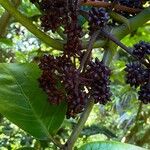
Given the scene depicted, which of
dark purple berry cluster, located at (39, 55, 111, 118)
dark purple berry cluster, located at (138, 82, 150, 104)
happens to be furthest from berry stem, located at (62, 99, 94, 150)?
dark purple berry cluster, located at (138, 82, 150, 104)

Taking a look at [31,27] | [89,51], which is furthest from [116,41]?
[31,27]

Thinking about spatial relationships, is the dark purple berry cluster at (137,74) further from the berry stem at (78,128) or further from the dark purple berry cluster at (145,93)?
the berry stem at (78,128)

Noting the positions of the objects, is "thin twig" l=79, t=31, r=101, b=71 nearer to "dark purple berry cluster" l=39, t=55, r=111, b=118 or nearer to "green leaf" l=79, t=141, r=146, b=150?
"dark purple berry cluster" l=39, t=55, r=111, b=118

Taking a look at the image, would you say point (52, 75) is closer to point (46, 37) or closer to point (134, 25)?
point (46, 37)

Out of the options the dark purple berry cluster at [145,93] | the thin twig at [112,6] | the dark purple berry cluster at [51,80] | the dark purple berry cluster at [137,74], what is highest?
the thin twig at [112,6]

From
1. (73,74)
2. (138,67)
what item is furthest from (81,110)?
(138,67)

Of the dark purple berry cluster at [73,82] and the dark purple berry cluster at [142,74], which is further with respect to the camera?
the dark purple berry cluster at [142,74]

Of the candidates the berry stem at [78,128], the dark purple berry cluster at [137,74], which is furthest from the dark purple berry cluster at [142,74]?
the berry stem at [78,128]

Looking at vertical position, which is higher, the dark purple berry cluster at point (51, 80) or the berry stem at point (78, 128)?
the dark purple berry cluster at point (51, 80)

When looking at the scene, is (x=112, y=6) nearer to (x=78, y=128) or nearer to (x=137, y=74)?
(x=137, y=74)
